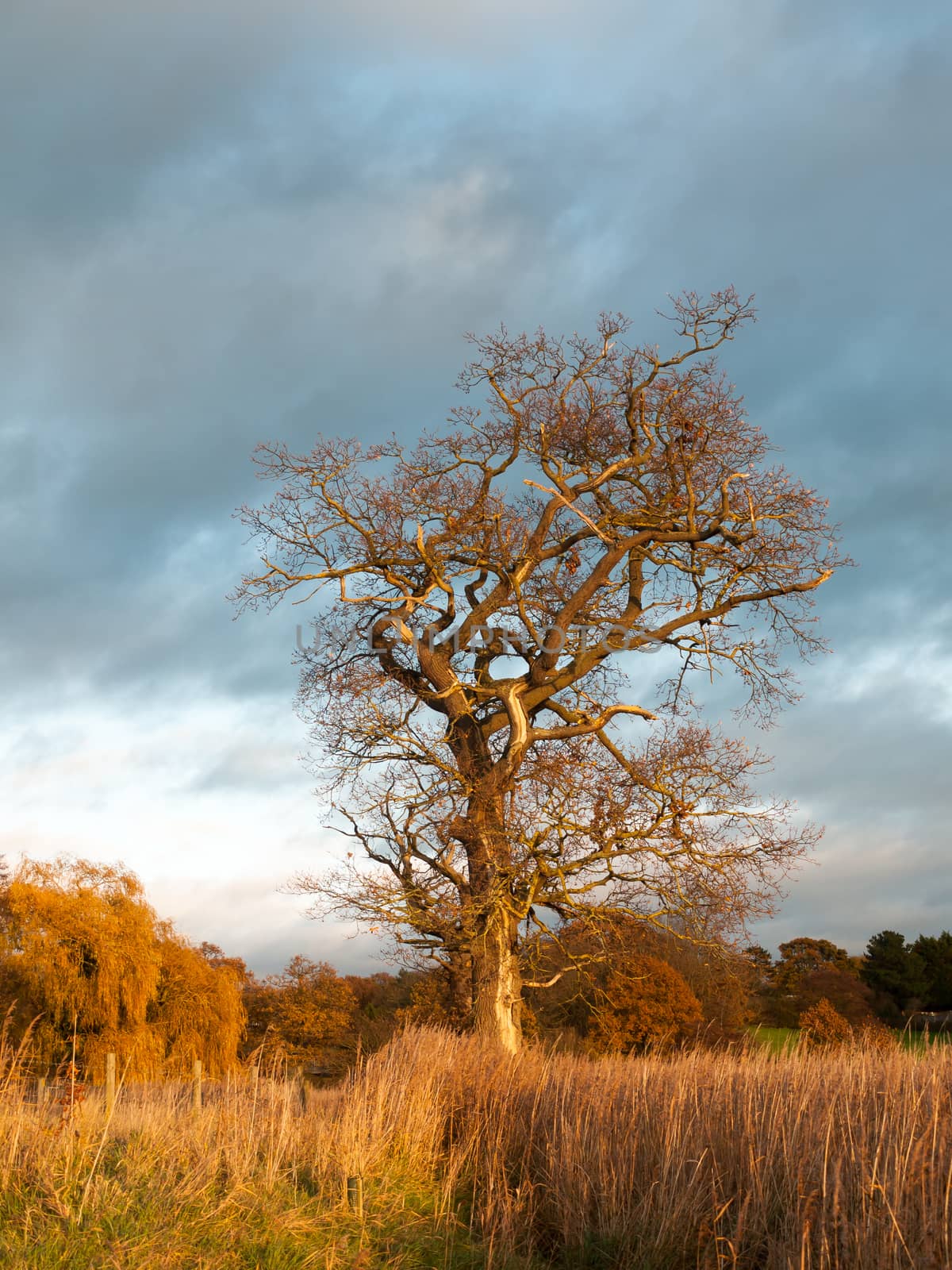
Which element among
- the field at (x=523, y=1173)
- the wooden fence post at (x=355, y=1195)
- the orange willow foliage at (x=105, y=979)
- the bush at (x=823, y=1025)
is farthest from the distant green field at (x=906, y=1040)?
the orange willow foliage at (x=105, y=979)

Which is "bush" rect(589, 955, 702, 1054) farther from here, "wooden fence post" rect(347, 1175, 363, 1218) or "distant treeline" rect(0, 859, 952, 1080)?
"wooden fence post" rect(347, 1175, 363, 1218)

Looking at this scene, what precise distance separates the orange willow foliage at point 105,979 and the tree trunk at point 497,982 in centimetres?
1438

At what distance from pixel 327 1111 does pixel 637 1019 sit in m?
11.9

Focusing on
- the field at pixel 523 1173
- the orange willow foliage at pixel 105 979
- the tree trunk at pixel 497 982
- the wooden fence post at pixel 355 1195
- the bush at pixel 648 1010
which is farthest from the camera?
the orange willow foliage at pixel 105 979

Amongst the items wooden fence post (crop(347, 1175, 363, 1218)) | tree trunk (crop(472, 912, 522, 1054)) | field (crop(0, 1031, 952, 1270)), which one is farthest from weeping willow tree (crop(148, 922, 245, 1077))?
wooden fence post (crop(347, 1175, 363, 1218))

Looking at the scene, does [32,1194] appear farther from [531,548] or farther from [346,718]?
[531,548]

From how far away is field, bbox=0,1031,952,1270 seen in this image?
5.14m

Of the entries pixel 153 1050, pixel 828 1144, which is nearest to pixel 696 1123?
pixel 828 1144

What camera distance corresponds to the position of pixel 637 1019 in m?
19.8

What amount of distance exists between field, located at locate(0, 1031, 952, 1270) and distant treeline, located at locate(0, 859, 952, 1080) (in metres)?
7.33

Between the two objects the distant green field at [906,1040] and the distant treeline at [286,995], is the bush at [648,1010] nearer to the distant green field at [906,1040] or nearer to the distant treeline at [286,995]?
the distant treeline at [286,995]

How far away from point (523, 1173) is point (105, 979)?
21.2 meters

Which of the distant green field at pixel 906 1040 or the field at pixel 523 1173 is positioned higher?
the distant green field at pixel 906 1040

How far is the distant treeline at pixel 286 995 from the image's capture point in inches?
792
